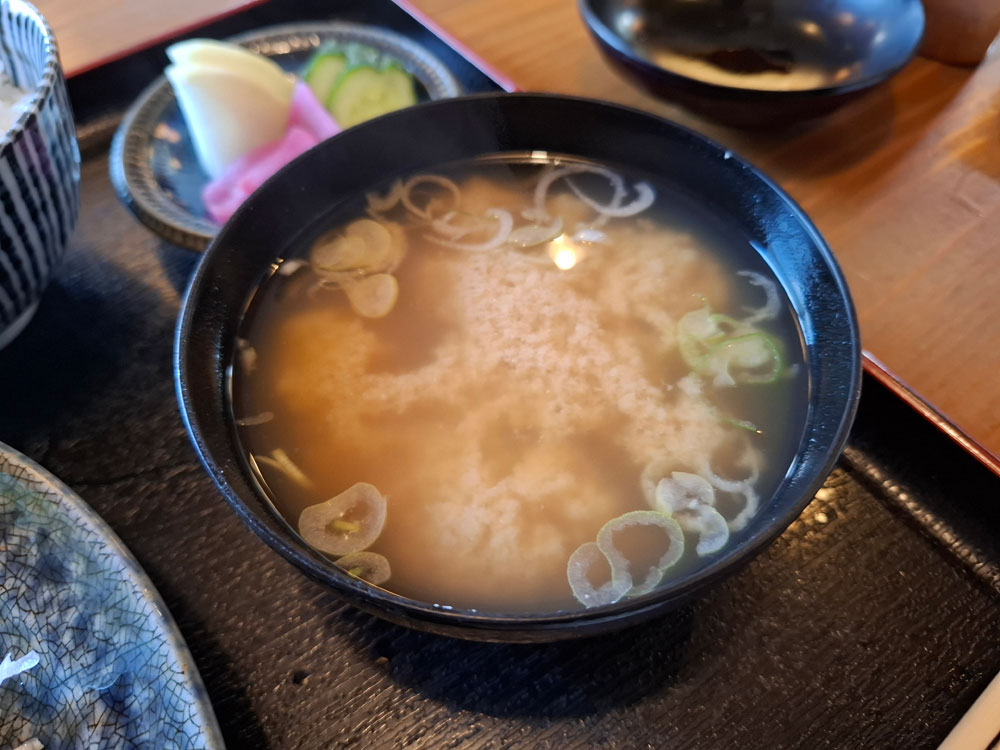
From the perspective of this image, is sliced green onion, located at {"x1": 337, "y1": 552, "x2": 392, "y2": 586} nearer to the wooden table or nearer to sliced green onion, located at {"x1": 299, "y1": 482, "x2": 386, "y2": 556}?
sliced green onion, located at {"x1": 299, "y1": 482, "x2": 386, "y2": 556}

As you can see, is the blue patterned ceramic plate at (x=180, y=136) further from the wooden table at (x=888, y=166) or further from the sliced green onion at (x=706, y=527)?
the sliced green onion at (x=706, y=527)

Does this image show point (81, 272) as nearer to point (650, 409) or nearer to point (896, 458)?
point (650, 409)

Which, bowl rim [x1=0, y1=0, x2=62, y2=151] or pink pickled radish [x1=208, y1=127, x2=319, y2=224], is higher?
bowl rim [x1=0, y1=0, x2=62, y2=151]

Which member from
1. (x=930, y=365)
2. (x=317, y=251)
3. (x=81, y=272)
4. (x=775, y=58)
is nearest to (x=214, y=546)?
(x=317, y=251)


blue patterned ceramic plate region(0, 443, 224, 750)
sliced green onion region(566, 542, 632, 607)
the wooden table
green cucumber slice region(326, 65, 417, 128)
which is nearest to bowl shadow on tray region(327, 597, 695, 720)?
sliced green onion region(566, 542, 632, 607)

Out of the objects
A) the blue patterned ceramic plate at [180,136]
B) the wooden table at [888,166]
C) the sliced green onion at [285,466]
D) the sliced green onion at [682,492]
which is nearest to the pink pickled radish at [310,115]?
the blue patterned ceramic plate at [180,136]

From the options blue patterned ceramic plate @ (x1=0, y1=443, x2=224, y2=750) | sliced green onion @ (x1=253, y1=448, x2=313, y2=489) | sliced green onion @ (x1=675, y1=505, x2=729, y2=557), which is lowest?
blue patterned ceramic plate @ (x1=0, y1=443, x2=224, y2=750)

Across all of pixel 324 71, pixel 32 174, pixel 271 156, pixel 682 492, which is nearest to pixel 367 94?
pixel 324 71
